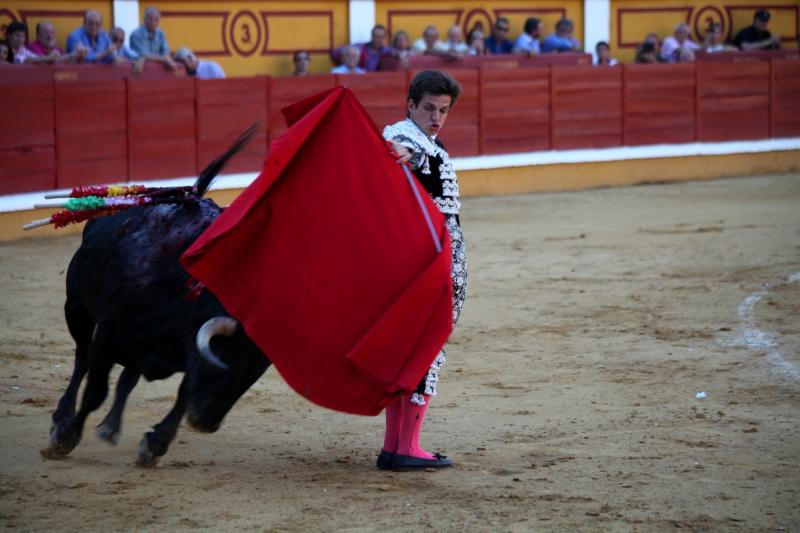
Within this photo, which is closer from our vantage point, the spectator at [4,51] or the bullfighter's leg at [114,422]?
the bullfighter's leg at [114,422]

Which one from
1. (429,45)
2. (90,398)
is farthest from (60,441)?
(429,45)

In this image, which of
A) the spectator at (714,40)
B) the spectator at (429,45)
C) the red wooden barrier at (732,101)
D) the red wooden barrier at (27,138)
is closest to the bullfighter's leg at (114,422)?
the red wooden barrier at (27,138)

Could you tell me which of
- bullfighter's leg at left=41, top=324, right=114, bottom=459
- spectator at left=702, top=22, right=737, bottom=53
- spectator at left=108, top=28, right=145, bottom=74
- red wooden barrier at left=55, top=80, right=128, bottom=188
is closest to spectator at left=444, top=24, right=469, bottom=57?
spectator at left=108, top=28, right=145, bottom=74

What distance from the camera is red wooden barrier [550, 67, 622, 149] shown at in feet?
A: 40.3

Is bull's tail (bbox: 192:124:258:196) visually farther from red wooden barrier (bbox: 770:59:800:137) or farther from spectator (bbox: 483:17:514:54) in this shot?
red wooden barrier (bbox: 770:59:800:137)

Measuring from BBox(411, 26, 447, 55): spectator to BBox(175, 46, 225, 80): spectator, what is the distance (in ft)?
6.86

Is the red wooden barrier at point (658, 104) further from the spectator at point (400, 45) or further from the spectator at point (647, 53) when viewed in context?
the spectator at point (400, 45)

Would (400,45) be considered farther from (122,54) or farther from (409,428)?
(409,428)

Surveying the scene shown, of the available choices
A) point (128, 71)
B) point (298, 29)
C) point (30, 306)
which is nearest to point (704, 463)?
point (30, 306)

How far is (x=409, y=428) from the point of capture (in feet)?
12.2

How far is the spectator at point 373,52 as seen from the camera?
11.4 metres

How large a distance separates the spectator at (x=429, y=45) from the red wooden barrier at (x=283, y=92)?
139cm

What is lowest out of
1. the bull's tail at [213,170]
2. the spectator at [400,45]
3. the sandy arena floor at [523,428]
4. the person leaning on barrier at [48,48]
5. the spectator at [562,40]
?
the sandy arena floor at [523,428]

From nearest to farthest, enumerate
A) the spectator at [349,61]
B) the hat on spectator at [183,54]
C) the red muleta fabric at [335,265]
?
the red muleta fabric at [335,265]
the hat on spectator at [183,54]
the spectator at [349,61]
